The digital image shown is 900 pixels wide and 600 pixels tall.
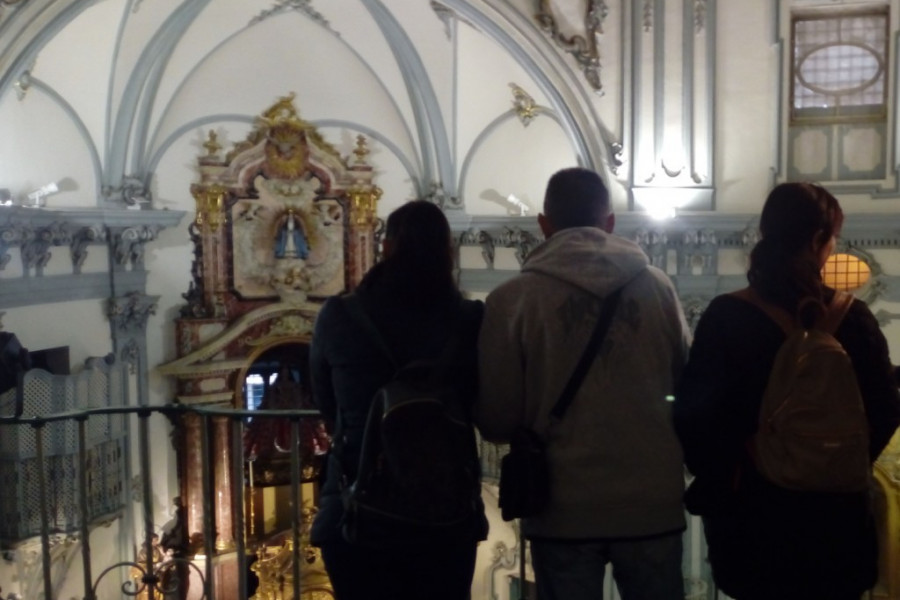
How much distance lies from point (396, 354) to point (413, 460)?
27cm

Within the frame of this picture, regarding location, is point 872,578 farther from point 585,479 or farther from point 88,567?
point 88,567

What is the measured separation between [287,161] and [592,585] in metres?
11.5

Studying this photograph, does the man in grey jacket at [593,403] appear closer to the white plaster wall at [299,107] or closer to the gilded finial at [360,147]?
the white plaster wall at [299,107]

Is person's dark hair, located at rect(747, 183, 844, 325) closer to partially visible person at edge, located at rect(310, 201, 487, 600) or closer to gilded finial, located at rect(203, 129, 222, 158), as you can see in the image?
partially visible person at edge, located at rect(310, 201, 487, 600)

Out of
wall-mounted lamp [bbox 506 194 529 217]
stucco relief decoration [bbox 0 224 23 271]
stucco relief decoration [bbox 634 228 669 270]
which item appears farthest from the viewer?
wall-mounted lamp [bbox 506 194 529 217]

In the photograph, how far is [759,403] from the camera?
7.75 ft

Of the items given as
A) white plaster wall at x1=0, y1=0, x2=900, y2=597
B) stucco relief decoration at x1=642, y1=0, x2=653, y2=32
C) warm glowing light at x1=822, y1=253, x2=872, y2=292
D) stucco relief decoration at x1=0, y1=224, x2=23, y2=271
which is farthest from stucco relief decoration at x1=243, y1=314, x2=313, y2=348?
warm glowing light at x1=822, y1=253, x2=872, y2=292

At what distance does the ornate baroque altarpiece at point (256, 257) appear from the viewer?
13.0 meters

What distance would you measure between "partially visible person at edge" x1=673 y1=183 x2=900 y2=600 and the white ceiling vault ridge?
790 cm

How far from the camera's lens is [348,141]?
1358cm

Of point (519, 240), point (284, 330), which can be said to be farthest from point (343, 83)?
point (284, 330)

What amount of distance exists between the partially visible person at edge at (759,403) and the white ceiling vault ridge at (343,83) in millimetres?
7897

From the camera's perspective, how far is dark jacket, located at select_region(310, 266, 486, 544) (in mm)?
2492

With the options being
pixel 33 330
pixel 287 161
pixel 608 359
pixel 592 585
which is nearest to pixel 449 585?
pixel 592 585
